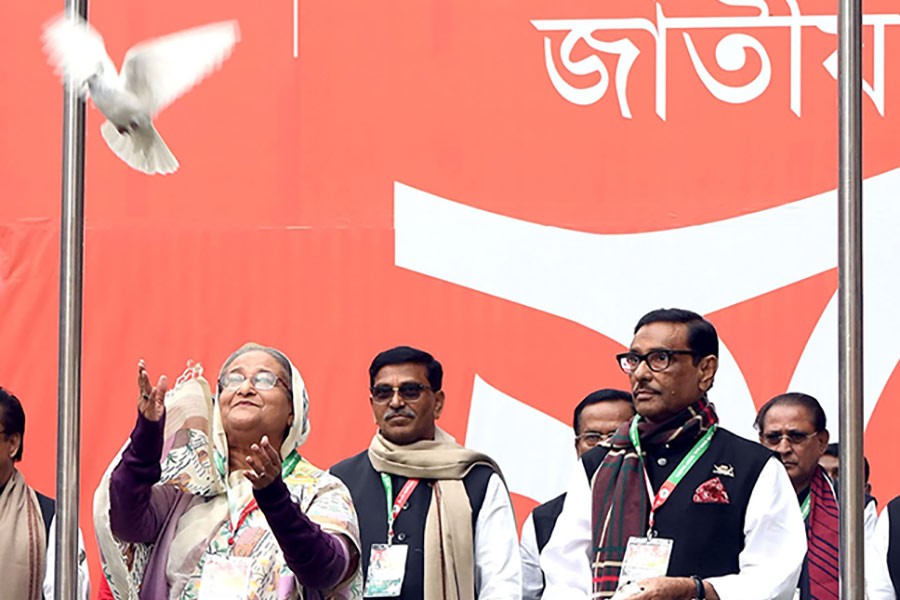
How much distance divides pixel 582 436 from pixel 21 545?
1.48 m

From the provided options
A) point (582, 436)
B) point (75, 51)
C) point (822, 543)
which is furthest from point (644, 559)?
point (75, 51)

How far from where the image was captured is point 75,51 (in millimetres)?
2291

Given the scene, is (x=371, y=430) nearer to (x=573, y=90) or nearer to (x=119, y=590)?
(x=573, y=90)

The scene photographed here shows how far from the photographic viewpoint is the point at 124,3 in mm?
5203

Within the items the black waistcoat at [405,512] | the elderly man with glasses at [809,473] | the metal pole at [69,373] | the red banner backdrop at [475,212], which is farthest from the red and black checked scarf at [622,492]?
the metal pole at [69,373]

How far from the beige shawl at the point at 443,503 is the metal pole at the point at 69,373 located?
182 cm

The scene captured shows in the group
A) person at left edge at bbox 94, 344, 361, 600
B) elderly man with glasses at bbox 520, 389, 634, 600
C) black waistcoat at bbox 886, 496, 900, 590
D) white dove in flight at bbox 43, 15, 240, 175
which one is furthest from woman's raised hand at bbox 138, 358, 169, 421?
black waistcoat at bbox 886, 496, 900, 590

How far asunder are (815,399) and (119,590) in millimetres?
2107

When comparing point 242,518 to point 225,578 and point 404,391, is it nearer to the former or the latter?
point 225,578

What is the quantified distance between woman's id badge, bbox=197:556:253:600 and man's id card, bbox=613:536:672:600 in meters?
0.76

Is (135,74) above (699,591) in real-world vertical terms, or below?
above

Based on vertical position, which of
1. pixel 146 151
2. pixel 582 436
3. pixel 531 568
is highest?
pixel 146 151

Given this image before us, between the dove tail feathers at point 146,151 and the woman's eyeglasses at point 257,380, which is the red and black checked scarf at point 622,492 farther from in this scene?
the dove tail feathers at point 146,151

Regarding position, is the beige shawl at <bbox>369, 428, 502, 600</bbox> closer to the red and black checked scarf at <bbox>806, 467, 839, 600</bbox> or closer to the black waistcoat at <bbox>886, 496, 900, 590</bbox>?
the red and black checked scarf at <bbox>806, 467, 839, 600</bbox>
